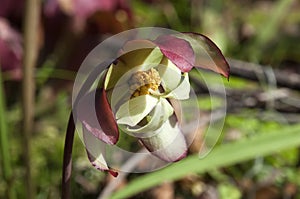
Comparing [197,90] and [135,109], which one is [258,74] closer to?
[197,90]

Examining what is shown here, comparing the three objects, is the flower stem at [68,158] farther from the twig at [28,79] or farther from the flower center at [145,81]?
the twig at [28,79]

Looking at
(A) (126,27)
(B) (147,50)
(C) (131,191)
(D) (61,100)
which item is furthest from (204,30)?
(B) (147,50)

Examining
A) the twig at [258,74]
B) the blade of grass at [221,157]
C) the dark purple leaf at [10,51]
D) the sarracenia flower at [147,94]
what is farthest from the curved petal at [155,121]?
the dark purple leaf at [10,51]

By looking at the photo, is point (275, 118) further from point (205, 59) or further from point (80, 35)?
point (205, 59)

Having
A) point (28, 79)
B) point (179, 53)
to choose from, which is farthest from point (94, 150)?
point (28, 79)

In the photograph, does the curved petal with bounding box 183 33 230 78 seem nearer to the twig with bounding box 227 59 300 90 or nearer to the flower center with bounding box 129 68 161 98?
the flower center with bounding box 129 68 161 98

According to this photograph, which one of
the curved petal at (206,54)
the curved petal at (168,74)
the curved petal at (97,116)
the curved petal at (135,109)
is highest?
the curved petal at (206,54)
